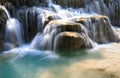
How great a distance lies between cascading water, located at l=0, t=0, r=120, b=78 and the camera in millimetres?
6750

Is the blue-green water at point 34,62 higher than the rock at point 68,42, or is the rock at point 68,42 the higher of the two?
the rock at point 68,42

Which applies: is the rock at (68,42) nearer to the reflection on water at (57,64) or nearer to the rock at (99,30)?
the reflection on water at (57,64)

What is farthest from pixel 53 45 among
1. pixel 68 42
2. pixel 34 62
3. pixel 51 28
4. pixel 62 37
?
pixel 34 62

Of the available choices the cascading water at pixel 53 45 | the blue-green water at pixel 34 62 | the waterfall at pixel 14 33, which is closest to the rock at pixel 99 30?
the cascading water at pixel 53 45

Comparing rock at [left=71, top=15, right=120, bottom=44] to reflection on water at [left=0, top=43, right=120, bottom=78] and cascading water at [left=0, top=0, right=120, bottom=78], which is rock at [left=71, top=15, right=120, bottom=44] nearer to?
cascading water at [left=0, top=0, right=120, bottom=78]

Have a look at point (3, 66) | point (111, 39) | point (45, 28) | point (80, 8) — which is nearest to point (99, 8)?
point (80, 8)

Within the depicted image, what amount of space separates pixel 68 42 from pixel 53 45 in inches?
25.6

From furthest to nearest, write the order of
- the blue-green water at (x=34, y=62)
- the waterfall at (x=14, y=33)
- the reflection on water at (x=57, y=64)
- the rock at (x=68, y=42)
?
the waterfall at (x=14, y=33), the rock at (x=68, y=42), the blue-green water at (x=34, y=62), the reflection on water at (x=57, y=64)

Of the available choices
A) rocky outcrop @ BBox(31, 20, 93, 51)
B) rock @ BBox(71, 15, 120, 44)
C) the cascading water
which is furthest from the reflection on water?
rock @ BBox(71, 15, 120, 44)

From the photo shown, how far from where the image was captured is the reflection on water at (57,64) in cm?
639

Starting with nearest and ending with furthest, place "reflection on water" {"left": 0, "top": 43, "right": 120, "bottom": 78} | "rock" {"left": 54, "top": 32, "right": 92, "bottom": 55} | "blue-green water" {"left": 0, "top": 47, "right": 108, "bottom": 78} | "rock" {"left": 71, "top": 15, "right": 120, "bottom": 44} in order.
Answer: "reflection on water" {"left": 0, "top": 43, "right": 120, "bottom": 78} < "blue-green water" {"left": 0, "top": 47, "right": 108, "bottom": 78} < "rock" {"left": 54, "top": 32, "right": 92, "bottom": 55} < "rock" {"left": 71, "top": 15, "right": 120, "bottom": 44}

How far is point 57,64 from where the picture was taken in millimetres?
7395

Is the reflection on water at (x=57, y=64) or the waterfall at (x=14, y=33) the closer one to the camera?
the reflection on water at (x=57, y=64)

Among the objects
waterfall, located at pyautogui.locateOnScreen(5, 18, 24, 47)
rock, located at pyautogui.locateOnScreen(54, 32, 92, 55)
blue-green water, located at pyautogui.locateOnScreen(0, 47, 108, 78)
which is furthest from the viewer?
waterfall, located at pyautogui.locateOnScreen(5, 18, 24, 47)
